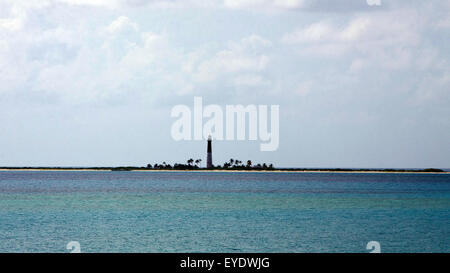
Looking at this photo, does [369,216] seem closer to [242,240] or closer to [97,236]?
[242,240]

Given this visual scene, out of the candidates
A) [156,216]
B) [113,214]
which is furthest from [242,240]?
[113,214]

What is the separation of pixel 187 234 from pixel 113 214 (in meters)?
17.3

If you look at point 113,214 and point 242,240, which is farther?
point 113,214
